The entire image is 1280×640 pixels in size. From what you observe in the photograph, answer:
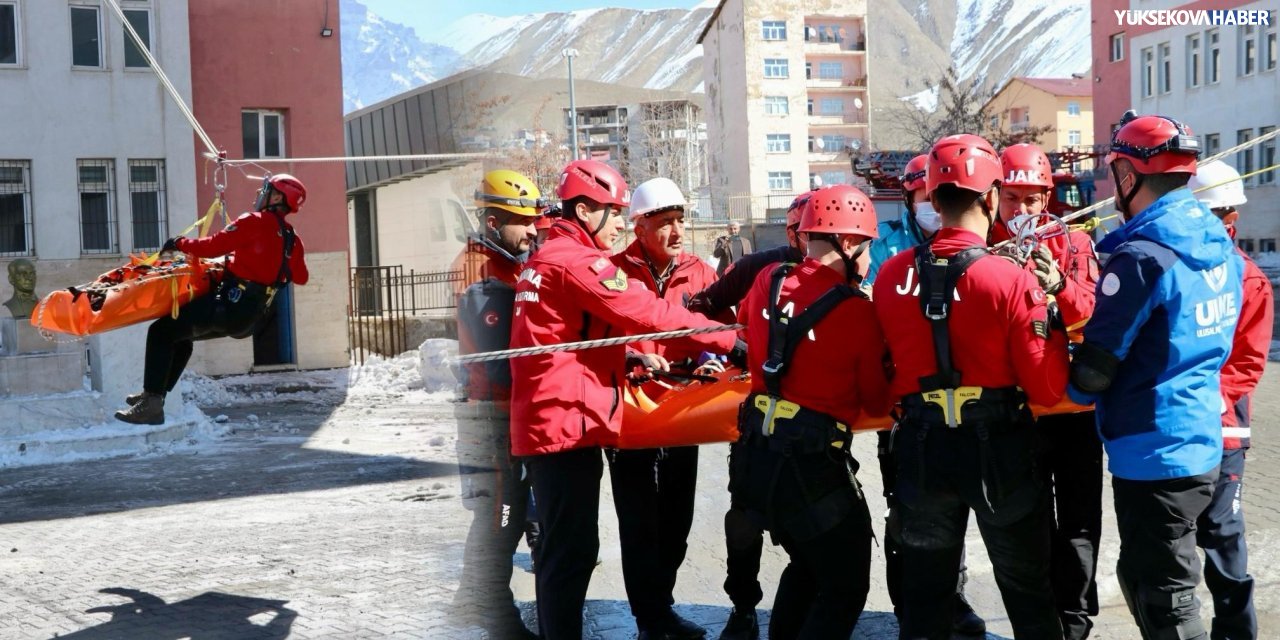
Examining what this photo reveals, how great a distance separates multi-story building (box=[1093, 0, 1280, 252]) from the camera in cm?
2873

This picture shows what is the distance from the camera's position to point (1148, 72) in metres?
34.2

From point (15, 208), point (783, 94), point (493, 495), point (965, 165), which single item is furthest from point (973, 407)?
point (783, 94)

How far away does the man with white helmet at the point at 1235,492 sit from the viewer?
4250 mm

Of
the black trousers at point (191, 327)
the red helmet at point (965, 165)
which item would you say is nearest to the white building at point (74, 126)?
the black trousers at point (191, 327)

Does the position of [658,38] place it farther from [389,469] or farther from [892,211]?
[892,211]

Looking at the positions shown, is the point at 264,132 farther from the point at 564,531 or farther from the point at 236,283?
the point at 564,531

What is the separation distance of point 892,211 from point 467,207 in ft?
70.5

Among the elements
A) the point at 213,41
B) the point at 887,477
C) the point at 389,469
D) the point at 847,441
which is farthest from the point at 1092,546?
the point at 389,469

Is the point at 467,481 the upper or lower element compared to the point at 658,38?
lower

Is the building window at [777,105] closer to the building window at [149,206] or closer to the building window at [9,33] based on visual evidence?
the building window at [149,206]

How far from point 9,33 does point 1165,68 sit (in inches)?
1289

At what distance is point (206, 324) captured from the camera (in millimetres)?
5367

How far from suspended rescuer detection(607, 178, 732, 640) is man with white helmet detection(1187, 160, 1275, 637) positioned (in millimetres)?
2005

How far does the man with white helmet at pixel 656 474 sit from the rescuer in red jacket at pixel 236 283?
143 cm
